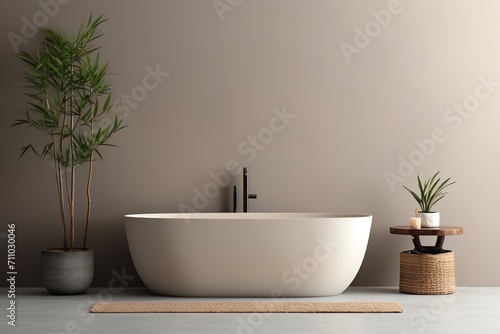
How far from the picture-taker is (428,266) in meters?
4.63

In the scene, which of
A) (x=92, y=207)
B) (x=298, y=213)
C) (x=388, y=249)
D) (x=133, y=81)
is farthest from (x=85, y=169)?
(x=388, y=249)

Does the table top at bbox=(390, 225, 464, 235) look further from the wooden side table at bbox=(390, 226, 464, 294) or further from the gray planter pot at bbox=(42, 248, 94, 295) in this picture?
the gray planter pot at bbox=(42, 248, 94, 295)

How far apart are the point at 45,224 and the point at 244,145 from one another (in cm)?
145

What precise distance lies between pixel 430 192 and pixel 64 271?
240 centimetres

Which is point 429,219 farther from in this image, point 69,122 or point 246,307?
point 69,122

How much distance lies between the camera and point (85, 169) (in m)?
4.99

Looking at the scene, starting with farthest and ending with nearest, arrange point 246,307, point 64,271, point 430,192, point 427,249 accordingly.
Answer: point 430,192 < point 427,249 < point 64,271 < point 246,307

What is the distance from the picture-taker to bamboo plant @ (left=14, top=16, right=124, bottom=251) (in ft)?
15.4

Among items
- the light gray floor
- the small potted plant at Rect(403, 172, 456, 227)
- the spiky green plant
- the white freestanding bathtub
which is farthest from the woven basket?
the white freestanding bathtub

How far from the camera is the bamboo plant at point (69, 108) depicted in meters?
4.70

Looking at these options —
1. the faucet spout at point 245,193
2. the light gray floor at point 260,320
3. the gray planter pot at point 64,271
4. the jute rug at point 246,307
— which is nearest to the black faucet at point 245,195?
the faucet spout at point 245,193

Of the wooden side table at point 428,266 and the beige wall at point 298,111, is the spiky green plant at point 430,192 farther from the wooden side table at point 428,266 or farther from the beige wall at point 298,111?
the wooden side table at point 428,266

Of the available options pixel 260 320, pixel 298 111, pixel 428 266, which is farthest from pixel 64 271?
pixel 428 266

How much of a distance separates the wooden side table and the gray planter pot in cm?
199
